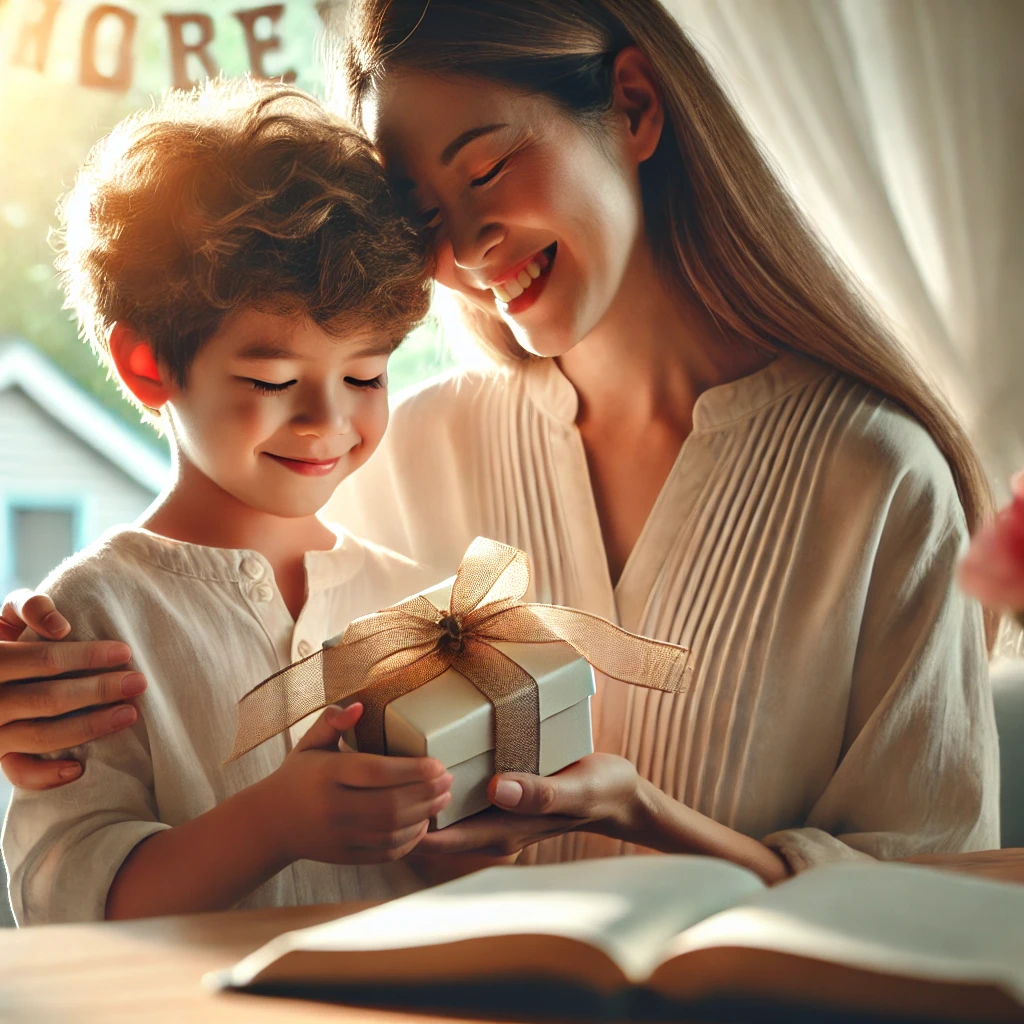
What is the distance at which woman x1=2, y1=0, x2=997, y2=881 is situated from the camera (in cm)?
131

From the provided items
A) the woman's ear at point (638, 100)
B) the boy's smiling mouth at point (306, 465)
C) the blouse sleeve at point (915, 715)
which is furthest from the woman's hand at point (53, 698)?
the woman's ear at point (638, 100)

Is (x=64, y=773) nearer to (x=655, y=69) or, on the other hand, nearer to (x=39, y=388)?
(x=655, y=69)

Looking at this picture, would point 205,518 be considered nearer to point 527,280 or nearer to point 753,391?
point 527,280

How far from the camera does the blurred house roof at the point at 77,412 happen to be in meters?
2.52

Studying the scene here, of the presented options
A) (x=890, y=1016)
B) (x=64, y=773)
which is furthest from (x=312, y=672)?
(x=890, y=1016)

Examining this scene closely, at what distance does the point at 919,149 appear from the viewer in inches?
Answer: 71.0

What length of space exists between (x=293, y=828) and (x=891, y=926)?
0.56 m

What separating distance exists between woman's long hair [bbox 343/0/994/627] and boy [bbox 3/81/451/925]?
0.68 ft

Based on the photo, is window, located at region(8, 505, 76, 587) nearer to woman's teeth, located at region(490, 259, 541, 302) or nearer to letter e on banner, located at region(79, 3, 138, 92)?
letter e on banner, located at region(79, 3, 138, 92)

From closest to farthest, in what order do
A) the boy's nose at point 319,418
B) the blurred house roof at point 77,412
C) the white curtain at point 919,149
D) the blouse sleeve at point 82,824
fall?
the blouse sleeve at point 82,824 → the boy's nose at point 319,418 → the white curtain at point 919,149 → the blurred house roof at point 77,412

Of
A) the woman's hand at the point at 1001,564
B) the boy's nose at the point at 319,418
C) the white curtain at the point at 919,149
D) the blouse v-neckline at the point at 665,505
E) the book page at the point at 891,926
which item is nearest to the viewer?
the book page at the point at 891,926

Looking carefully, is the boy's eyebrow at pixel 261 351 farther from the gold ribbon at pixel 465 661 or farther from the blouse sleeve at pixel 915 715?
the blouse sleeve at pixel 915 715

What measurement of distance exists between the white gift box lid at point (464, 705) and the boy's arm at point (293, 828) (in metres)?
0.03

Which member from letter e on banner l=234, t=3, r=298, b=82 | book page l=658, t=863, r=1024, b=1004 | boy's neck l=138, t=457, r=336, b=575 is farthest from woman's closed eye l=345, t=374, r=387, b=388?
letter e on banner l=234, t=3, r=298, b=82
